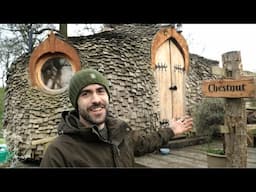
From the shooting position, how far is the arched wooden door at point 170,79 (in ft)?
10.6

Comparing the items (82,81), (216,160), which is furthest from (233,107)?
(82,81)

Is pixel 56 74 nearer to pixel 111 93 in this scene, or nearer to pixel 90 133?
pixel 111 93

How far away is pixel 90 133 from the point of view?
73 centimetres

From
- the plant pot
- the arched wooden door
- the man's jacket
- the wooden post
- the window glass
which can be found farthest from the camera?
the arched wooden door

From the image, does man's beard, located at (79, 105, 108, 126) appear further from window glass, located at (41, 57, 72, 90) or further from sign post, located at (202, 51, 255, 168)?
window glass, located at (41, 57, 72, 90)

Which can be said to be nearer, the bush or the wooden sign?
the wooden sign

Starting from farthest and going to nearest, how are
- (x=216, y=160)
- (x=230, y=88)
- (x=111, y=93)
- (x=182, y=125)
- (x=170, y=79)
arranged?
(x=170, y=79) < (x=111, y=93) < (x=216, y=160) < (x=230, y=88) < (x=182, y=125)

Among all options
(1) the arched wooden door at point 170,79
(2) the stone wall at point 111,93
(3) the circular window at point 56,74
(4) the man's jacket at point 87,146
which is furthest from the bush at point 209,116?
(4) the man's jacket at point 87,146

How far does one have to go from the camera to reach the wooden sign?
4.63ft

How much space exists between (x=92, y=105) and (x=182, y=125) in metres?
0.30

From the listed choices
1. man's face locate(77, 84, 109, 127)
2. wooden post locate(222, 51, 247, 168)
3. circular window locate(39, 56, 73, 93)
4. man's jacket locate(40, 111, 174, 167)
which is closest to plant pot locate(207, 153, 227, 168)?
wooden post locate(222, 51, 247, 168)
